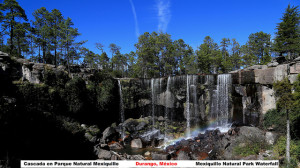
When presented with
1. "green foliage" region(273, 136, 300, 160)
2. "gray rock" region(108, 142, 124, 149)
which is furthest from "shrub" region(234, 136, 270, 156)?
"gray rock" region(108, 142, 124, 149)

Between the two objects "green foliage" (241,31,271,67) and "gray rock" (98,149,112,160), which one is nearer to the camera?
"gray rock" (98,149,112,160)

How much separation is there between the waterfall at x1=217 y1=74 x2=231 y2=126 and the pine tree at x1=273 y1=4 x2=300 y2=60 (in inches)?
765

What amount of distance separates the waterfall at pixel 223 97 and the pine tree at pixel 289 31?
1943 cm

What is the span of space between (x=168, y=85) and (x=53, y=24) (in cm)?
2855

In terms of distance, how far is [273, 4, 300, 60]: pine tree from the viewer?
1153 inches

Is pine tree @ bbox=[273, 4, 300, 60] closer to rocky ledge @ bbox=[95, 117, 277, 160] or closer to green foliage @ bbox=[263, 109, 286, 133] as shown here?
green foliage @ bbox=[263, 109, 286, 133]

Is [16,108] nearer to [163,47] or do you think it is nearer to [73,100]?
[73,100]

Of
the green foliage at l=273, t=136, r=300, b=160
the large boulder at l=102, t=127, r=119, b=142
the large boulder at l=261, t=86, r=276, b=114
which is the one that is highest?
the large boulder at l=261, t=86, r=276, b=114

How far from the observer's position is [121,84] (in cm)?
2628

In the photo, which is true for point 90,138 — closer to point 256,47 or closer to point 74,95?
point 74,95

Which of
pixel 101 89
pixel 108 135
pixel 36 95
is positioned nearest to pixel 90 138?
pixel 108 135

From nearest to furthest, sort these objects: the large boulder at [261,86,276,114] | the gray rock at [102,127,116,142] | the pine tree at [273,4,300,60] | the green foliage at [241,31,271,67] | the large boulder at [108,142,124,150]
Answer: the large boulder at [108,142,124,150], the large boulder at [261,86,276,114], the gray rock at [102,127,116,142], the pine tree at [273,4,300,60], the green foliage at [241,31,271,67]

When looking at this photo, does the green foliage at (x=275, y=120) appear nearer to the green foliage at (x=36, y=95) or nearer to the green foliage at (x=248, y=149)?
the green foliage at (x=248, y=149)

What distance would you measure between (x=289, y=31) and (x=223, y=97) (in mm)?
22980
